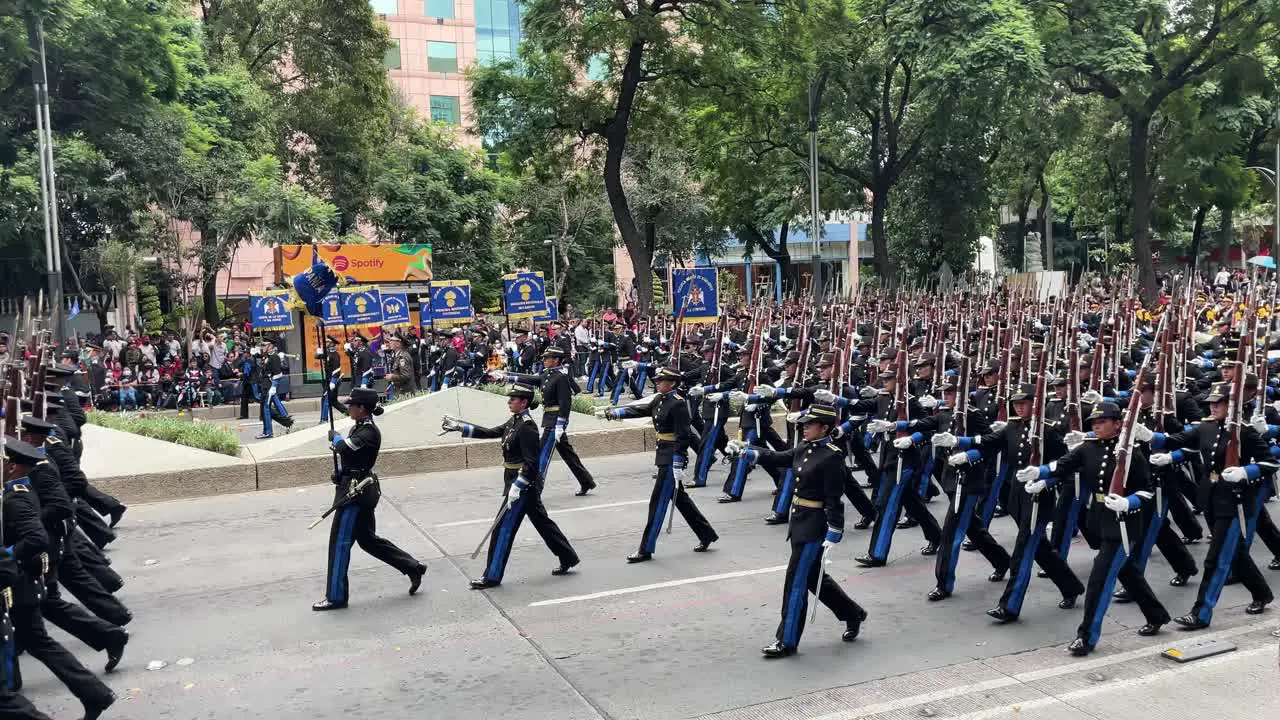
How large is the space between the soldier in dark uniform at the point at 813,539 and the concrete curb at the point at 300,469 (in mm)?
8530

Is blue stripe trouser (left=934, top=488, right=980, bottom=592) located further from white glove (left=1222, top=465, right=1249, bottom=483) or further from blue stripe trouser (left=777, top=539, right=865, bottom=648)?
white glove (left=1222, top=465, right=1249, bottom=483)

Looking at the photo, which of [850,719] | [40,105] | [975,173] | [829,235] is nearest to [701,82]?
[975,173]

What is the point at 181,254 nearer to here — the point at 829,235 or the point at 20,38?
the point at 20,38

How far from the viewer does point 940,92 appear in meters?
24.7

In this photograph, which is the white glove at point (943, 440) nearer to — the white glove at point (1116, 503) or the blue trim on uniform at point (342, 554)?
the white glove at point (1116, 503)

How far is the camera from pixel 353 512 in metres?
8.89

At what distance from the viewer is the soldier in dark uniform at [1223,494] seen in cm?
781

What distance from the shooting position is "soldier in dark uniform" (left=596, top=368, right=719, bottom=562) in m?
10.1

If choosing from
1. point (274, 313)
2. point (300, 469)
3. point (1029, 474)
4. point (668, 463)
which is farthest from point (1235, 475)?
point (274, 313)

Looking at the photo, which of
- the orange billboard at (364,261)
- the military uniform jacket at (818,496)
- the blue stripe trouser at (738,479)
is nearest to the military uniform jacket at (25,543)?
the military uniform jacket at (818,496)

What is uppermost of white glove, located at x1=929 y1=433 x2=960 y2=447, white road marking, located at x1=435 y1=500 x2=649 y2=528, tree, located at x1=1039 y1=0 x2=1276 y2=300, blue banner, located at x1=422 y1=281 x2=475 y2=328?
tree, located at x1=1039 y1=0 x2=1276 y2=300

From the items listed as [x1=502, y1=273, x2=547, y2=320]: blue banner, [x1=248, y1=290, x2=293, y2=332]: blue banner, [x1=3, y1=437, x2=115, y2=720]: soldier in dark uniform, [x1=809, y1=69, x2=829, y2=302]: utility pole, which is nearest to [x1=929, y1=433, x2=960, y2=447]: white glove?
[x1=3, y1=437, x2=115, y2=720]: soldier in dark uniform

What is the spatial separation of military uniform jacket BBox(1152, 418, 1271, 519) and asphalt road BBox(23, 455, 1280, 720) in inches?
32.8

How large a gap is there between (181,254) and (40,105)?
12663 mm
